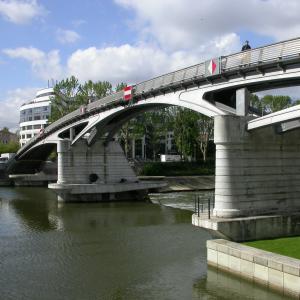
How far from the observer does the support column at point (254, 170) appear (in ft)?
74.1

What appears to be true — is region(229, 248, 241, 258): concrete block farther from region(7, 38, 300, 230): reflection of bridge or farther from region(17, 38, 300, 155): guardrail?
region(17, 38, 300, 155): guardrail

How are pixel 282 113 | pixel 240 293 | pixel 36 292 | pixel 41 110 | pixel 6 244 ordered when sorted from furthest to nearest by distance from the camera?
pixel 41 110 < pixel 6 244 < pixel 282 113 < pixel 36 292 < pixel 240 293

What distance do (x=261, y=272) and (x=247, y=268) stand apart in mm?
814

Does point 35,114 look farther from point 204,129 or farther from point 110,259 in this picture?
point 110,259

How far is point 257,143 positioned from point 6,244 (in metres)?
15.2

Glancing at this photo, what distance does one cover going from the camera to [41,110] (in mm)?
135750

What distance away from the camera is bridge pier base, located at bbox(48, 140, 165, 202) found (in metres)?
50.8

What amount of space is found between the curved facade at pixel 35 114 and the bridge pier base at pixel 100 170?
3186 inches

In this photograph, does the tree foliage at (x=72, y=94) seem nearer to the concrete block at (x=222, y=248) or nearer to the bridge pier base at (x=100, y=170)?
the bridge pier base at (x=100, y=170)

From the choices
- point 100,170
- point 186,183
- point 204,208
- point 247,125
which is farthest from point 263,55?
point 186,183

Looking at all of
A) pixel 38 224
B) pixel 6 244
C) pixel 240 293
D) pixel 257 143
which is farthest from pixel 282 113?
pixel 38 224

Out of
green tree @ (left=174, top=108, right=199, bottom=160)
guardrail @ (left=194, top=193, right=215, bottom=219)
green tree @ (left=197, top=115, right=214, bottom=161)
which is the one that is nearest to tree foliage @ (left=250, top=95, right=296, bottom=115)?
green tree @ (left=197, top=115, right=214, bottom=161)

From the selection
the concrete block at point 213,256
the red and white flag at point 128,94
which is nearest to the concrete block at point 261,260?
the concrete block at point 213,256

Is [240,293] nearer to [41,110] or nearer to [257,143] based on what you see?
[257,143]
